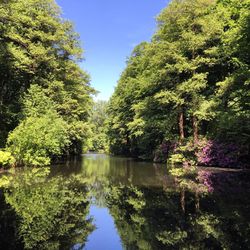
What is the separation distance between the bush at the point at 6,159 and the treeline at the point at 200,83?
1316 centimetres

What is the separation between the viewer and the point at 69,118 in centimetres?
3272

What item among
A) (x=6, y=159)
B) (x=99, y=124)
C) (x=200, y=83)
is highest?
(x=99, y=124)

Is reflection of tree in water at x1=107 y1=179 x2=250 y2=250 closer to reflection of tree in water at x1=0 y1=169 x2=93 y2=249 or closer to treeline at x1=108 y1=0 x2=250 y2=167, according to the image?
reflection of tree in water at x1=0 y1=169 x2=93 y2=249

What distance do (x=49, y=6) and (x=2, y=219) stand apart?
85.1 feet

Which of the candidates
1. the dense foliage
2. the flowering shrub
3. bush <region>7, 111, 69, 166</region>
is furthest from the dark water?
the dense foliage

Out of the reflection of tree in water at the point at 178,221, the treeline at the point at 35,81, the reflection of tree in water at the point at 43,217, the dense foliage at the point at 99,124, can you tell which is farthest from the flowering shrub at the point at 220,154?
→ the dense foliage at the point at 99,124

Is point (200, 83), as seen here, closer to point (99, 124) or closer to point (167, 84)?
point (167, 84)

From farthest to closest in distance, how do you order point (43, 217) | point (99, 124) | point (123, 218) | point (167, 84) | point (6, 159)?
point (99, 124)
point (167, 84)
point (6, 159)
point (123, 218)
point (43, 217)

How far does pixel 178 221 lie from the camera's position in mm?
7848

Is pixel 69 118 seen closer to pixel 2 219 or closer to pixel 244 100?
pixel 244 100

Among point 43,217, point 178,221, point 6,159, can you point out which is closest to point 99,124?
point 6,159

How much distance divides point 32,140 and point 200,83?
14166mm

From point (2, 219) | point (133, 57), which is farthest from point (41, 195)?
point (133, 57)

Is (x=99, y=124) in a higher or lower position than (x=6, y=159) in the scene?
higher
